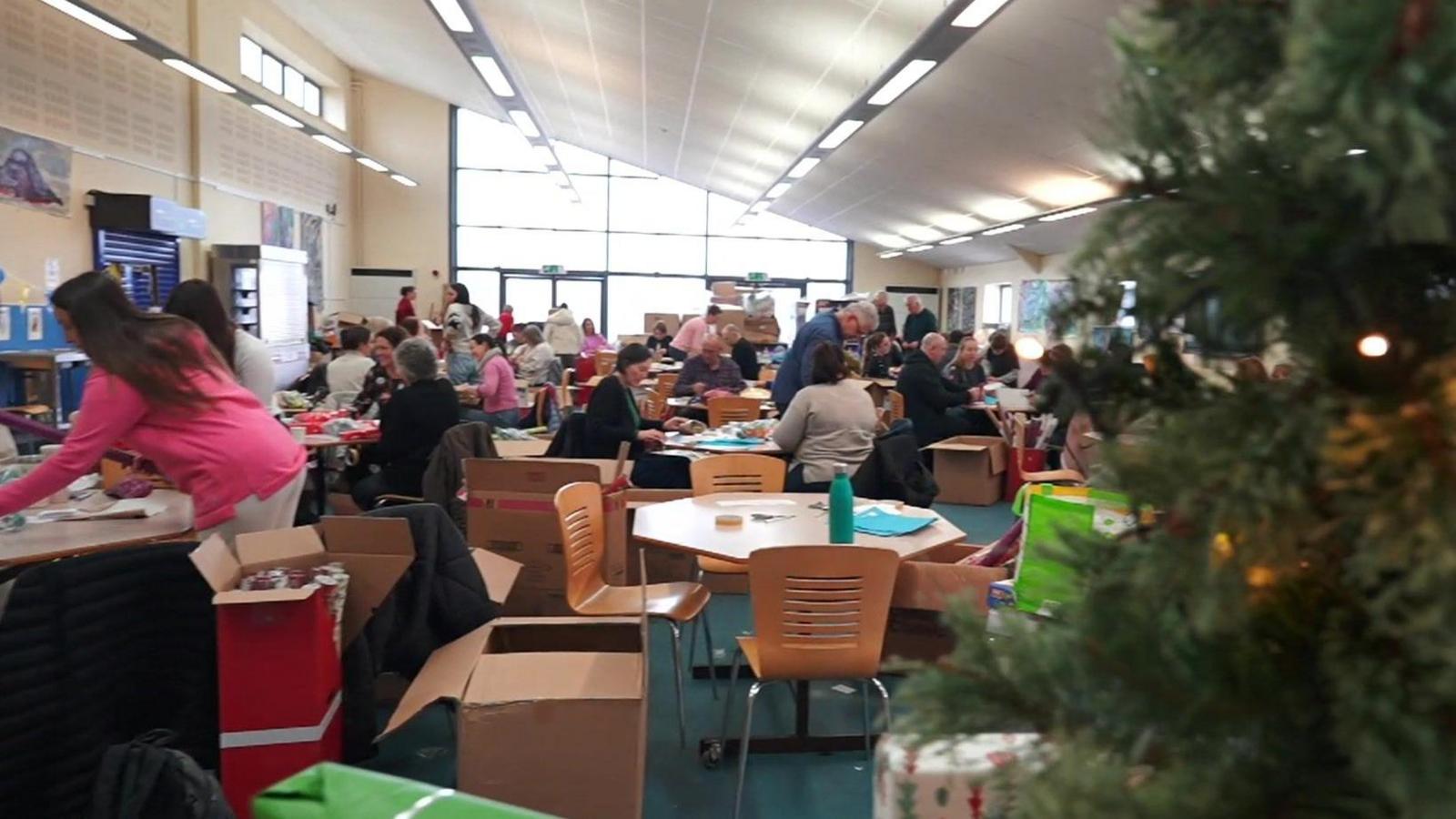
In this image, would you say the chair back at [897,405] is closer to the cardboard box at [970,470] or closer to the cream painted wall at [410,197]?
the cardboard box at [970,470]

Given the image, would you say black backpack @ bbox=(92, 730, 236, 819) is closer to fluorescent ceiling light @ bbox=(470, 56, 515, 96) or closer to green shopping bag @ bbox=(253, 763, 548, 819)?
green shopping bag @ bbox=(253, 763, 548, 819)

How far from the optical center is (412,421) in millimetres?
5105

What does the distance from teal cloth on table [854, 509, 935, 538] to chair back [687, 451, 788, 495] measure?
2.73 ft

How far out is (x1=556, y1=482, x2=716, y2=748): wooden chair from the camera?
144 inches

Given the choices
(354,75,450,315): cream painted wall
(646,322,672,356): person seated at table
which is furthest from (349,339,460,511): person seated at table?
(354,75,450,315): cream painted wall

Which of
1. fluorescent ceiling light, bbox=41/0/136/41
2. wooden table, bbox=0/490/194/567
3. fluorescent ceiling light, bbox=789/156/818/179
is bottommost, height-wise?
wooden table, bbox=0/490/194/567

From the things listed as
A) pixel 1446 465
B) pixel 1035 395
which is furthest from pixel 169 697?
pixel 1446 465

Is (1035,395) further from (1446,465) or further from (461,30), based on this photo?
(461,30)

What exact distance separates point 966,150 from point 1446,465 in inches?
426

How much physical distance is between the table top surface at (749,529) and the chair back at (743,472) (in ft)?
1.20

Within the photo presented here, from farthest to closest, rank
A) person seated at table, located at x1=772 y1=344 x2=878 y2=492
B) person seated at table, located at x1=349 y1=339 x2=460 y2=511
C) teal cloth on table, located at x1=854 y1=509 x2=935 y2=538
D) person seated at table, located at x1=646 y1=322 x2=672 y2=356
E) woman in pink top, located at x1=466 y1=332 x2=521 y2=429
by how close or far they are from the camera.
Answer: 1. person seated at table, located at x1=646 y1=322 x2=672 y2=356
2. woman in pink top, located at x1=466 y1=332 x2=521 y2=429
3. person seated at table, located at x1=349 y1=339 x2=460 y2=511
4. person seated at table, located at x1=772 y1=344 x2=878 y2=492
5. teal cloth on table, located at x1=854 y1=509 x2=935 y2=538

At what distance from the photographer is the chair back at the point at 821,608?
2.93 meters

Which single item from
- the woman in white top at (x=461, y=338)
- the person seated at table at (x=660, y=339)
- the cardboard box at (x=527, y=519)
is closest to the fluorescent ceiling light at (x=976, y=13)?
the cardboard box at (x=527, y=519)

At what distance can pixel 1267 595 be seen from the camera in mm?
576
